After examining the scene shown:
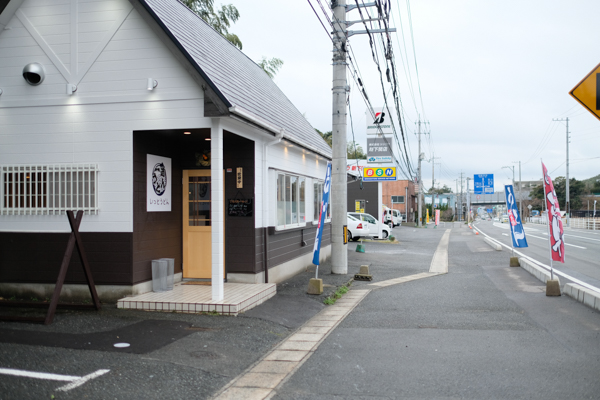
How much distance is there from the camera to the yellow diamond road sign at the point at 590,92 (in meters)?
6.08

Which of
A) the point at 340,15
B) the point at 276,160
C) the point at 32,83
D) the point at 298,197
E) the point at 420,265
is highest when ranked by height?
the point at 340,15

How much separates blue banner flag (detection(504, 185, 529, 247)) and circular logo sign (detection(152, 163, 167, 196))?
32.8ft

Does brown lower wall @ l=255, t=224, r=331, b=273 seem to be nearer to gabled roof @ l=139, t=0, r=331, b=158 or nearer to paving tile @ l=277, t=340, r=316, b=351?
gabled roof @ l=139, t=0, r=331, b=158

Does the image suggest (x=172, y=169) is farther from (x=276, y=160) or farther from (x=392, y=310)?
(x=392, y=310)

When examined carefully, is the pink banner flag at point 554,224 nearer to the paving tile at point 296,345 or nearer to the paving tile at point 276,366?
the paving tile at point 296,345

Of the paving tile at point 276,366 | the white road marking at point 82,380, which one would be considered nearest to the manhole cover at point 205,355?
the paving tile at point 276,366

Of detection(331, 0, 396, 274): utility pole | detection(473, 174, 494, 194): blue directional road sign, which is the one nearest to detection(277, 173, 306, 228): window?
detection(331, 0, 396, 274): utility pole

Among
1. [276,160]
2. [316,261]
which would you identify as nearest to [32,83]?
[276,160]

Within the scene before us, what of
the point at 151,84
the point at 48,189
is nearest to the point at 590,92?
the point at 151,84

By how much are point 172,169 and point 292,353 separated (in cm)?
531

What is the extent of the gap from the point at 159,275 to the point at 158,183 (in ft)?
5.84

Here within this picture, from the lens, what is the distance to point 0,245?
905 centimetres

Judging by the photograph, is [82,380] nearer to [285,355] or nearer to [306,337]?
[285,355]

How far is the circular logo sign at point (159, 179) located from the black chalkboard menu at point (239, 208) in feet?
4.47
